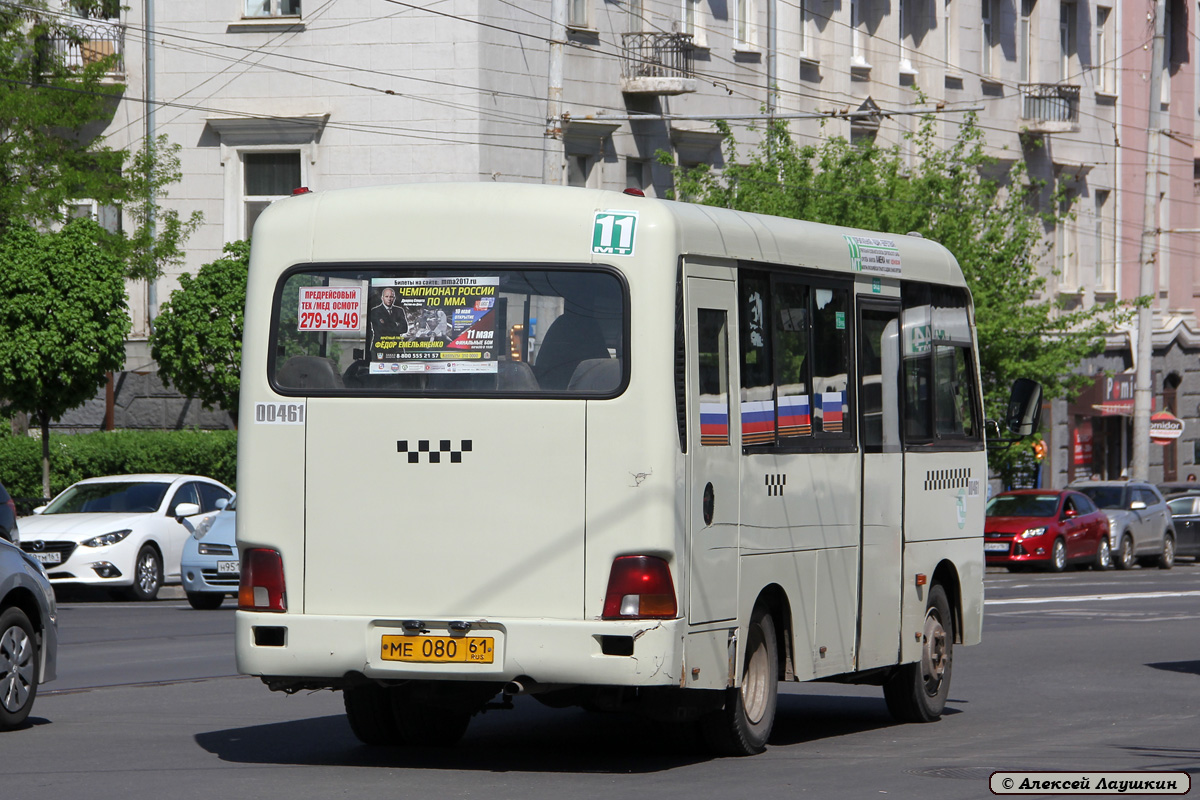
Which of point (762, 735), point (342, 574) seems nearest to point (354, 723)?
point (342, 574)

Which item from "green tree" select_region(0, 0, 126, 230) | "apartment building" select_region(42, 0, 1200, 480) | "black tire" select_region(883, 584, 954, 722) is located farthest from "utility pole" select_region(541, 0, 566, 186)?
"black tire" select_region(883, 584, 954, 722)

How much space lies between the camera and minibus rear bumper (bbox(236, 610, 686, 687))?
9352 mm

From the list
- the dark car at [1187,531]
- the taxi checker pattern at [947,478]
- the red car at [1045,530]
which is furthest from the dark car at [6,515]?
the dark car at [1187,531]

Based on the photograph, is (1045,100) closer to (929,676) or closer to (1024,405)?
(1024,405)

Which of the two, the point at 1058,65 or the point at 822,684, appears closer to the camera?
the point at 822,684

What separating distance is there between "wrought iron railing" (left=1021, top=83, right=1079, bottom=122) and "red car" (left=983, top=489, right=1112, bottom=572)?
51.5 ft

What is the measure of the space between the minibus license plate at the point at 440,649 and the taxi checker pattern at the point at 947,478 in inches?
162

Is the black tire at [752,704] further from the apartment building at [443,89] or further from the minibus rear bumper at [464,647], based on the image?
the apartment building at [443,89]

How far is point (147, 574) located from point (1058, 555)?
1636 cm

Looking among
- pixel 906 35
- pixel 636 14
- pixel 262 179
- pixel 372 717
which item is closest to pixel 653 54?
pixel 636 14

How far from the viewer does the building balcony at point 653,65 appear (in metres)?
35.7

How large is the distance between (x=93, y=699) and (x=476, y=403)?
5.08m

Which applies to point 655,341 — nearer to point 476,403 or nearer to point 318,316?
point 476,403

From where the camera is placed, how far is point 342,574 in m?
9.78
